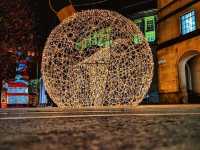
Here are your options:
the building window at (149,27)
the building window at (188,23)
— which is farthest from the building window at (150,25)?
the building window at (188,23)

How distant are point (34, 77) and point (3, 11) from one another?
18401 mm

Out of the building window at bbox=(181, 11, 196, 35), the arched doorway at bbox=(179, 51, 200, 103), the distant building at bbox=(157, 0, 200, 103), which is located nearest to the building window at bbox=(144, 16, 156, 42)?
the distant building at bbox=(157, 0, 200, 103)

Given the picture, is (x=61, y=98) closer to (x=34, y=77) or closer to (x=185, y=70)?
(x=185, y=70)

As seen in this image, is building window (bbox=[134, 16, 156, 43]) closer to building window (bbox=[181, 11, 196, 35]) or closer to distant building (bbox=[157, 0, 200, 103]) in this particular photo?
distant building (bbox=[157, 0, 200, 103])

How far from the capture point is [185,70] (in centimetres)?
2573

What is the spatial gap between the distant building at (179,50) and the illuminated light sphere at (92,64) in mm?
10227

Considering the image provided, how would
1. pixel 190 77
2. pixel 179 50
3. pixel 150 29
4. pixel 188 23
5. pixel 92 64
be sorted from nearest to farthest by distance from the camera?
pixel 92 64 → pixel 188 23 → pixel 179 50 → pixel 190 77 → pixel 150 29

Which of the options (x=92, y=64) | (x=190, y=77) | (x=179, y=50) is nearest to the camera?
(x=92, y=64)

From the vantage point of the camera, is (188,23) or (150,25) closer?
(188,23)

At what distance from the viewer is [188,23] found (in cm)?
2319

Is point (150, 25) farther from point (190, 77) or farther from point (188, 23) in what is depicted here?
point (188, 23)

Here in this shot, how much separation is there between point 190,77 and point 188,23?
4.39m

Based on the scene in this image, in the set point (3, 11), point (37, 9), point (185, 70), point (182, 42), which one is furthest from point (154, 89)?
point (3, 11)

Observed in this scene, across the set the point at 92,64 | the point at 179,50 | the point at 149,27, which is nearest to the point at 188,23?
the point at 179,50
